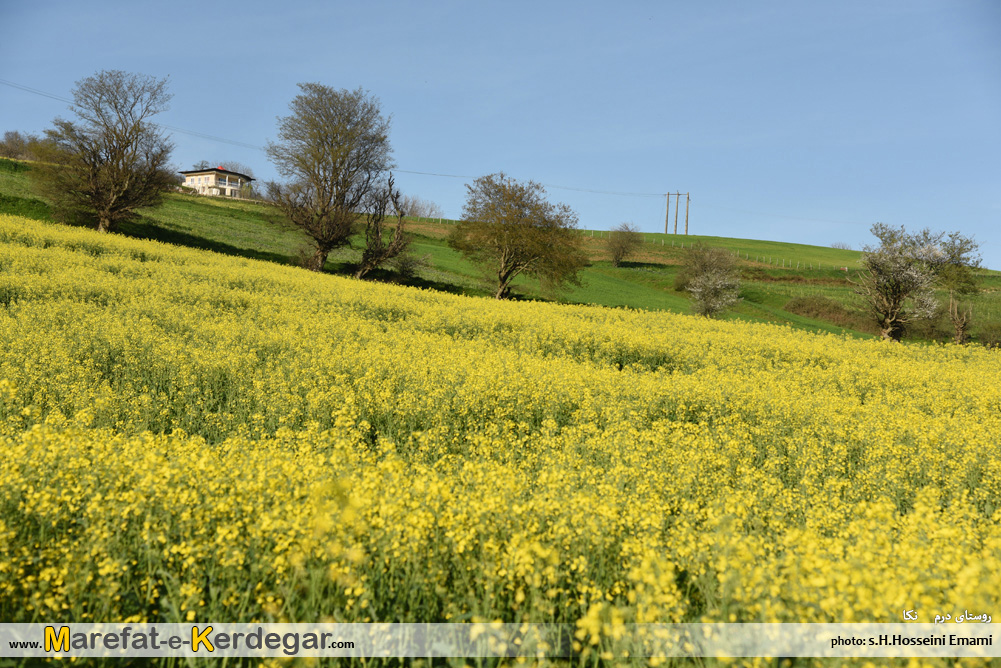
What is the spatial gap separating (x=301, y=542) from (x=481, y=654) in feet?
4.02

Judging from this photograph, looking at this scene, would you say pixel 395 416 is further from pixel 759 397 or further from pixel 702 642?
pixel 759 397

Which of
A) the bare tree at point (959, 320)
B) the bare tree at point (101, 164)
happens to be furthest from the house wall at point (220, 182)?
the bare tree at point (959, 320)

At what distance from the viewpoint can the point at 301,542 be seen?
2.93 meters

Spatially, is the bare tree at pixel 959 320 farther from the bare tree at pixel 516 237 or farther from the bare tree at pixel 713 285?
the bare tree at pixel 516 237

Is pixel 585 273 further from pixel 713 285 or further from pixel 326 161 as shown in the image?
pixel 326 161

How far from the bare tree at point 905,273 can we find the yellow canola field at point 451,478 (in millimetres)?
27531

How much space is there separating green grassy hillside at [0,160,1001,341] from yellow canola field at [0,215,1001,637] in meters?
26.2

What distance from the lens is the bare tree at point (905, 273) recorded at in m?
34.8

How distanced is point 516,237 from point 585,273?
92.1ft

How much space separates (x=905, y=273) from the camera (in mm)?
34469

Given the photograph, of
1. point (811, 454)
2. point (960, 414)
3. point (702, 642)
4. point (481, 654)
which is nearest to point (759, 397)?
point (811, 454)

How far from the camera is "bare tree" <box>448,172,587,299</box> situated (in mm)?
33500

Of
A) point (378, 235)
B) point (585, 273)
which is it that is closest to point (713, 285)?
point (585, 273)

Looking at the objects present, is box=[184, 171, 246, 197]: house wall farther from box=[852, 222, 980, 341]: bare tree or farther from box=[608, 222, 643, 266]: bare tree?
box=[852, 222, 980, 341]: bare tree
